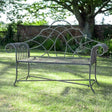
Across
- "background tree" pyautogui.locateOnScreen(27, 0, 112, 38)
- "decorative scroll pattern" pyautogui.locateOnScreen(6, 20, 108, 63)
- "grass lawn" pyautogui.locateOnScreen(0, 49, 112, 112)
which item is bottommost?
"grass lawn" pyautogui.locateOnScreen(0, 49, 112, 112)

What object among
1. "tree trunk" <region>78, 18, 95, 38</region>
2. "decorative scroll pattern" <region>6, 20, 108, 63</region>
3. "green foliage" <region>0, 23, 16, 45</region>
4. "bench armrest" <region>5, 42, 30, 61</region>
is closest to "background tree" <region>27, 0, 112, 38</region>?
"tree trunk" <region>78, 18, 95, 38</region>

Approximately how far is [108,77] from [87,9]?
804 centimetres

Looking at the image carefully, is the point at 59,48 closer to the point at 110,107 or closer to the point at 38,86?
the point at 38,86

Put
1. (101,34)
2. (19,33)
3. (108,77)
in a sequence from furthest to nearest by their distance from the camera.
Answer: (19,33)
(101,34)
(108,77)

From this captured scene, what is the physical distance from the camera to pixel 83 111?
8.38ft

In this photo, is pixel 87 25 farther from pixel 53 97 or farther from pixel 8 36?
pixel 53 97

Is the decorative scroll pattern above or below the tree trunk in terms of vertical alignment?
below

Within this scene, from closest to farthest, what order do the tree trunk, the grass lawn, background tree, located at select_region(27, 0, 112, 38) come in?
the grass lawn < background tree, located at select_region(27, 0, 112, 38) < the tree trunk

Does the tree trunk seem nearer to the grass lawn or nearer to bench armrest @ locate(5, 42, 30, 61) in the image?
bench armrest @ locate(5, 42, 30, 61)

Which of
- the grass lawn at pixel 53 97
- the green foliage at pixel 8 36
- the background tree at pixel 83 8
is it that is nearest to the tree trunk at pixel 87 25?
the background tree at pixel 83 8

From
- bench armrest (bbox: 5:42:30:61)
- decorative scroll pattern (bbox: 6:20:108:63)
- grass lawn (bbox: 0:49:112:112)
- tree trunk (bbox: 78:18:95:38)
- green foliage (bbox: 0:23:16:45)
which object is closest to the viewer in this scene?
grass lawn (bbox: 0:49:112:112)

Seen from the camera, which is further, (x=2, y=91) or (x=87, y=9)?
(x=87, y=9)

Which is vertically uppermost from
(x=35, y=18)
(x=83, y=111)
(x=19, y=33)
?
(x=35, y=18)

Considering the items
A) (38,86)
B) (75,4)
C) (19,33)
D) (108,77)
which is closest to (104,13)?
(75,4)
